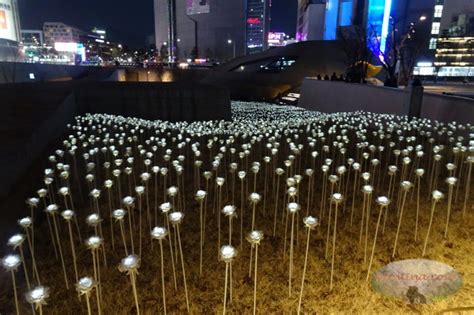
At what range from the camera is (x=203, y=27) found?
356 ft

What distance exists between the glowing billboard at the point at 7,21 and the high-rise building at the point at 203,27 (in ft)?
174

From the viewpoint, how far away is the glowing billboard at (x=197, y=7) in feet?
350

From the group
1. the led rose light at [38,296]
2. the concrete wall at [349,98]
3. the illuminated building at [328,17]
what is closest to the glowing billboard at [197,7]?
the illuminated building at [328,17]

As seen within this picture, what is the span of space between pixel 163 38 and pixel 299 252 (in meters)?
126

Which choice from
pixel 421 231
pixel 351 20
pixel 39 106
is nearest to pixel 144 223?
pixel 421 231

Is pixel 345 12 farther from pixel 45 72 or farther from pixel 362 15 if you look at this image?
pixel 45 72

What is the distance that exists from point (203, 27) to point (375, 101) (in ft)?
334

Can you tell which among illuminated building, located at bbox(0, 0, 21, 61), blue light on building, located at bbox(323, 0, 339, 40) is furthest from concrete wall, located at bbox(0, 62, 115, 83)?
blue light on building, located at bbox(323, 0, 339, 40)

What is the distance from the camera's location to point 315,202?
5922mm

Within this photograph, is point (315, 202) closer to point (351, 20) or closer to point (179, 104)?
point (179, 104)

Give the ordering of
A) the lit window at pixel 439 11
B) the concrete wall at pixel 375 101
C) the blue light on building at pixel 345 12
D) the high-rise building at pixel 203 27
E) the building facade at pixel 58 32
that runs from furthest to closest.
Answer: the building facade at pixel 58 32, the high-rise building at pixel 203 27, the lit window at pixel 439 11, the blue light on building at pixel 345 12, the concrete wall at pixel 375 101

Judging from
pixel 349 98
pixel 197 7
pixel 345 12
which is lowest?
pixel 349 98


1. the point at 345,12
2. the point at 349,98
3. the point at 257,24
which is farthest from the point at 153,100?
the point at 257,24

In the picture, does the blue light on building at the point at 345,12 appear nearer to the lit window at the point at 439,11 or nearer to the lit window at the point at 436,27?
the lit window at the point at 436,27
